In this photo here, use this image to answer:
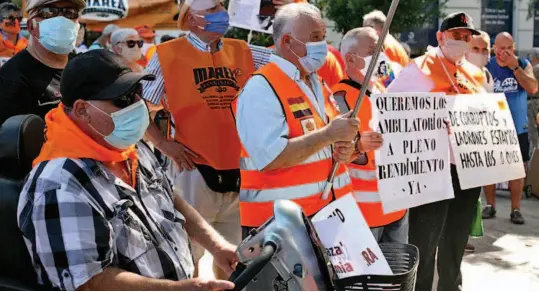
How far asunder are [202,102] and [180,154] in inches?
12.9

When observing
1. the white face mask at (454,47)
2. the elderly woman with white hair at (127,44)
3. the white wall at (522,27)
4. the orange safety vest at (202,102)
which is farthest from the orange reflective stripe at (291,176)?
the white wall at (522,27)

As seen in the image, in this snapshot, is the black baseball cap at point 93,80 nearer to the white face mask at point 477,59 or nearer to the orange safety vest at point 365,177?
the orange safety vest at point 365,177

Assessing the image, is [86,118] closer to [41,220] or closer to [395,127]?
[41,220]

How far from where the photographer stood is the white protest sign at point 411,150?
3.88 m

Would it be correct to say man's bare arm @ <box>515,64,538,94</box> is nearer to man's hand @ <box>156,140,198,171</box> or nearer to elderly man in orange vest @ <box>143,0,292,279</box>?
elderly man in orange vest @ <box>143,0,292,279</box>

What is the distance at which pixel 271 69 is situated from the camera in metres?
3.18

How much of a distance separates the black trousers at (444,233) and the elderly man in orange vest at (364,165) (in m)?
0.37

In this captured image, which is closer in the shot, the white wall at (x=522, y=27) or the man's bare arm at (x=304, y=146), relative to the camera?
the man's bare arm at (x=304, y=146)

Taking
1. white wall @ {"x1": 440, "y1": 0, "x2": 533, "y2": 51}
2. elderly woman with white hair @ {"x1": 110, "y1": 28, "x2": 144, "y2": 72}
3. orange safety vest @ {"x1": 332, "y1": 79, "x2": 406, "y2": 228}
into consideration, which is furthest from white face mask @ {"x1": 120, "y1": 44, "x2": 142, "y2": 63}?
white wall @ {"x1": 440, "y1": 0, "x2": 533, "y2": 51}

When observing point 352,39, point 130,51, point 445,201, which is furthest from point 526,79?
point 130,51

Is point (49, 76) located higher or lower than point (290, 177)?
higher

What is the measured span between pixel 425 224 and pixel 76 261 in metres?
2.82

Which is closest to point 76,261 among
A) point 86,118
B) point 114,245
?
point 114,245

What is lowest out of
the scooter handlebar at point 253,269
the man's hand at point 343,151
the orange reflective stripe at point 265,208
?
the orange reflective stripe at point 265,208
